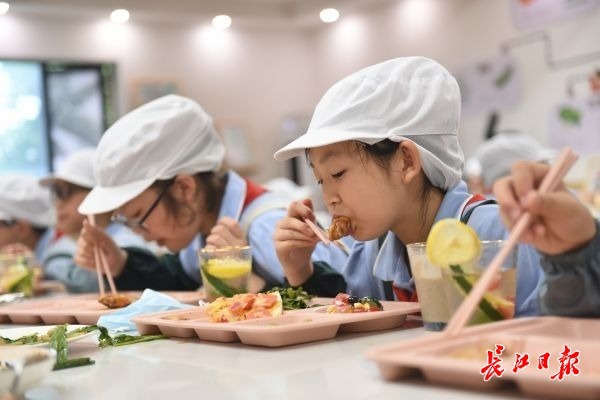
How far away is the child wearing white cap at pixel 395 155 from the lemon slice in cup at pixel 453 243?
30 centimetres

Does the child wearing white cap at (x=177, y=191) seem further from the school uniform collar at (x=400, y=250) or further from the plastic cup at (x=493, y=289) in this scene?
the plastic cup at (x=493, y=289)

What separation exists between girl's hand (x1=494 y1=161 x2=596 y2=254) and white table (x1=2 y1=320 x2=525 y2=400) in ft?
0.96

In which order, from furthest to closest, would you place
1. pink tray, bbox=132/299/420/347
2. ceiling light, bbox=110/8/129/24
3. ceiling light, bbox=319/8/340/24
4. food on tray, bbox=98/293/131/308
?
ceiling light, bbox=319/8/340/24 → ceiling light, bbox=110/8/129/24 → food on tray, bbox=98/293/131/308 → pink tray, bbox=132/299/420/347

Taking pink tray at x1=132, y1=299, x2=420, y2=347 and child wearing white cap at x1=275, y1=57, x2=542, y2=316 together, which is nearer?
pink tray at x1=132, y1=299, x2=420, y2=347

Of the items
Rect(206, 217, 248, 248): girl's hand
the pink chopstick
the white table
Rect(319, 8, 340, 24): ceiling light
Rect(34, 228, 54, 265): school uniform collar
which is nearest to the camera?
the white table

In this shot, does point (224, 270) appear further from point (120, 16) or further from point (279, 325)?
point (120, 16)

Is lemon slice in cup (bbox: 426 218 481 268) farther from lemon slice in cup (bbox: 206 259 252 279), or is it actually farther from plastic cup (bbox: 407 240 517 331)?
lemon slice in cup (bbox: 206 259 252 279)

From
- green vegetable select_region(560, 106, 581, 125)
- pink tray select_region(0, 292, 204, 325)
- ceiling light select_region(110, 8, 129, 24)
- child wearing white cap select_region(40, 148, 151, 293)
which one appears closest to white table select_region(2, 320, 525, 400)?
pink tray select_region(0, 292, 204, 325)

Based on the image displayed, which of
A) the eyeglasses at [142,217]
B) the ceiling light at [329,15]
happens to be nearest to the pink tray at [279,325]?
the eyeglasses at [142,217]

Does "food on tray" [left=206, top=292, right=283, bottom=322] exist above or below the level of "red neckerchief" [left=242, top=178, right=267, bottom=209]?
below

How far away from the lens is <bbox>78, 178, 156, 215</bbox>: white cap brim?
7.85 ft

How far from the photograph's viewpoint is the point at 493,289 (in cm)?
122

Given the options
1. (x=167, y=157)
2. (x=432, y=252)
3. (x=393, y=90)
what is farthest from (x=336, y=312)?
(x=167, y=157)

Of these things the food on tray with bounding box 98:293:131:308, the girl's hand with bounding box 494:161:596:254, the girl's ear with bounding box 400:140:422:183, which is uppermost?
the girl's ear with bounding box 400:140:422:183
